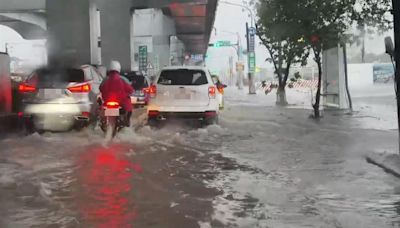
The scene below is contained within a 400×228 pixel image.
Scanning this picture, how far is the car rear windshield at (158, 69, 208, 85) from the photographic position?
1498 cm

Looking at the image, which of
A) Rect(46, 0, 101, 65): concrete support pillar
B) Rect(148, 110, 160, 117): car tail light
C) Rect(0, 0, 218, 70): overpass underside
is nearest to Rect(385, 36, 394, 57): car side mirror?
Rect(148, 110, 160, 117): car tail light

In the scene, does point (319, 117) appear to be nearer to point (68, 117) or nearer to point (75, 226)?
point (68, 117)

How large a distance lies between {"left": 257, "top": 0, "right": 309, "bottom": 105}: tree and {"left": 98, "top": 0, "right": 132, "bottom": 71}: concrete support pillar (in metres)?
10.9

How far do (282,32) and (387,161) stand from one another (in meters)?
9.91

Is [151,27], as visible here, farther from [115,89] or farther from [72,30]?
[115,89]

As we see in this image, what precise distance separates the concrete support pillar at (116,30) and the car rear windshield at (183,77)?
61.4ft

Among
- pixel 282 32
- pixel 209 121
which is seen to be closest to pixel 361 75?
pixel 282 32

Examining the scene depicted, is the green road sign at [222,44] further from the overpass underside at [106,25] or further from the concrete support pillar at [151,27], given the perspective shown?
the concrete support pillar at [151,27]

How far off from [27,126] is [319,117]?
9.21m

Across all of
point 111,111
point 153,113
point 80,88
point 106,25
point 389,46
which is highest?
point 106,25

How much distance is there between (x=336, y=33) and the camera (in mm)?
16906

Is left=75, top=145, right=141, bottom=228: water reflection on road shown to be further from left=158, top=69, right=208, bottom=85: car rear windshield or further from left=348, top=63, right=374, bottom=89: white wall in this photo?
left=348, top=63, right=374, bottom=89: white wall

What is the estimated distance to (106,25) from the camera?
3475 cm

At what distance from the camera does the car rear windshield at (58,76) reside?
1373 centimetres
